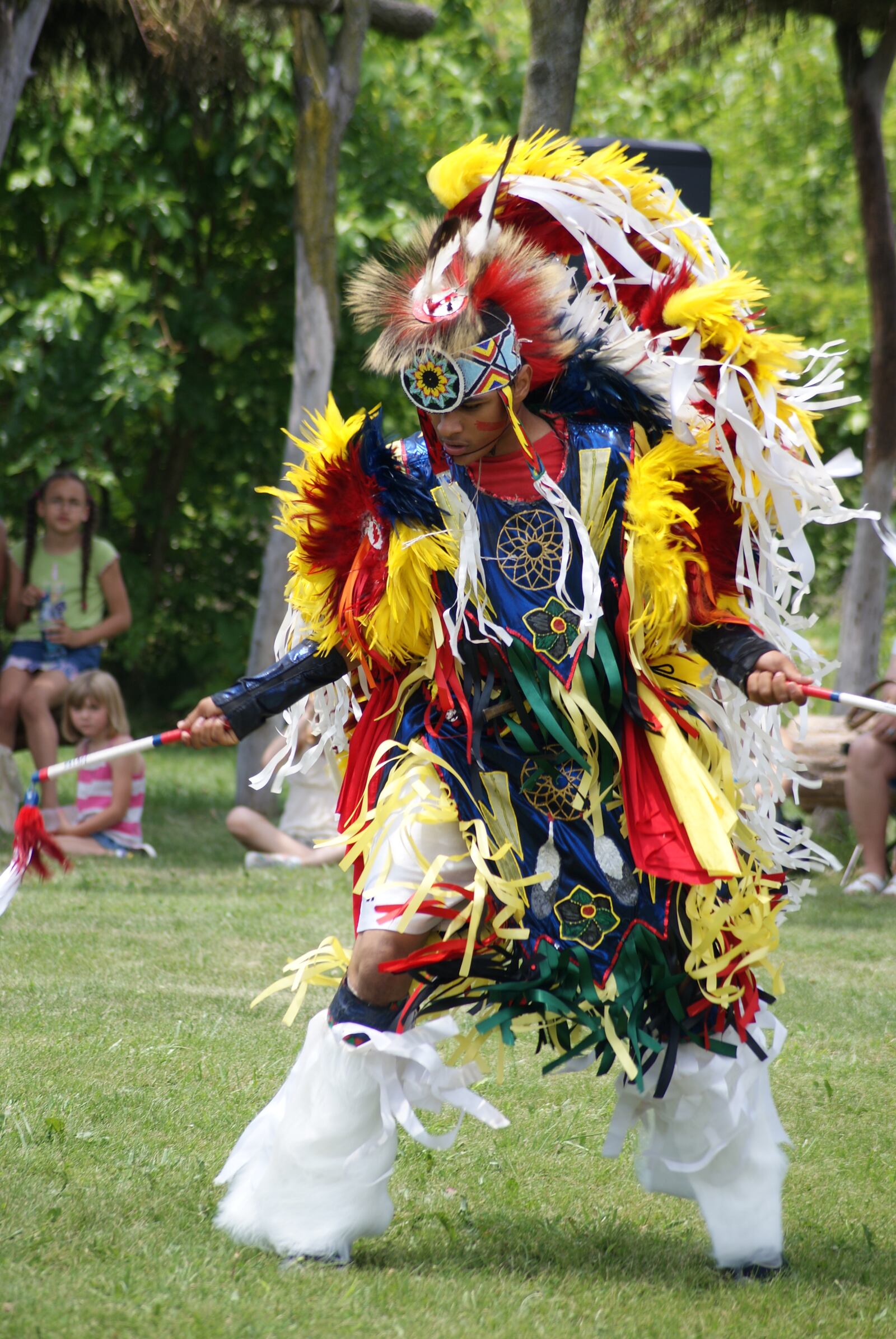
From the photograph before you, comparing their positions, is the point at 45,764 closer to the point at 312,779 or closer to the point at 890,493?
the point at 312,779

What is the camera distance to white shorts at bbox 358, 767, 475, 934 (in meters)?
2.79

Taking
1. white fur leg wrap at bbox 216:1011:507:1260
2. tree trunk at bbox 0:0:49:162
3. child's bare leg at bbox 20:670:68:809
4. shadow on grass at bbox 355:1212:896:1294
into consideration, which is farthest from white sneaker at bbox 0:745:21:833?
white fur leg wrap at bbox 216:1011:507:1260

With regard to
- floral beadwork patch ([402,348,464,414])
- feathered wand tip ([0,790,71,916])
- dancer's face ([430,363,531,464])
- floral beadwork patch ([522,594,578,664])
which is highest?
floral beadwork patch ([402,348,464,414])

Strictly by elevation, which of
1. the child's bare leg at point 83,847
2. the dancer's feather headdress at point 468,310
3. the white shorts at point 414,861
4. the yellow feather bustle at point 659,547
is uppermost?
the dancer's feather headdress at point 468,310

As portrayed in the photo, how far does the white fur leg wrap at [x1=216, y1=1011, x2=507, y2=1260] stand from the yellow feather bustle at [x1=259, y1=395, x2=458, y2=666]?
72cm

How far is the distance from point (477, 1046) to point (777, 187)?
63.9 feet

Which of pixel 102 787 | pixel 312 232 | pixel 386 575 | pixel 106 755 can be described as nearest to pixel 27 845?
pixel 106 755

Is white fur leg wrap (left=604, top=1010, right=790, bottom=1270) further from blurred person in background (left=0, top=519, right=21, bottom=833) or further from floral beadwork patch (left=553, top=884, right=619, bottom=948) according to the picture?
blurred person in background (left=0, top=519, right=21, bottom=833)

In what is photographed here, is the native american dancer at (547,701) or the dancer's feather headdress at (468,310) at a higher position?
the dancer's feather headdress at (468,310)

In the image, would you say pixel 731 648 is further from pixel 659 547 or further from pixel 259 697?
pixel 259 697

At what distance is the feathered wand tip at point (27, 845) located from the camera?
122 inches

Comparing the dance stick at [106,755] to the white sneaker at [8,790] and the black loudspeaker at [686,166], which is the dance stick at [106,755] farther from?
the white sneaker at [8,790]

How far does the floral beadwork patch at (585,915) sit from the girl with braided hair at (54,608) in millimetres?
4852

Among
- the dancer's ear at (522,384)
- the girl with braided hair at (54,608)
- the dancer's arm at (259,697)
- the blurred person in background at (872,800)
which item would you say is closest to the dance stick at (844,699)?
the dancer's ear at (522,384)
